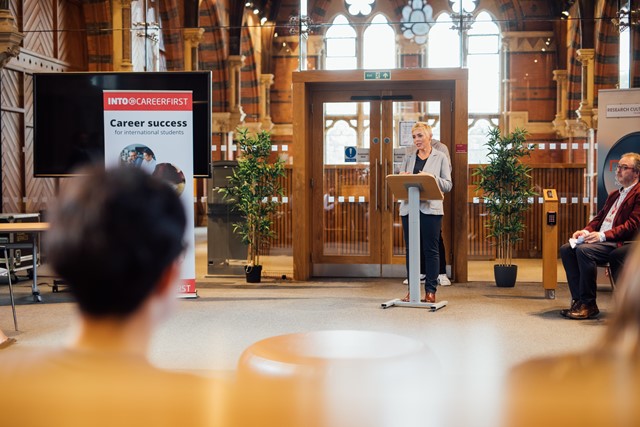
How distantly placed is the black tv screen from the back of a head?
21.8ft

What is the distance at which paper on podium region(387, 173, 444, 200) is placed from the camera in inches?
235

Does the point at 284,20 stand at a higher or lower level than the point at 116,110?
higher

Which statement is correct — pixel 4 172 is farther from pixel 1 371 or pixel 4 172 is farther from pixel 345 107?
pixel 1 371

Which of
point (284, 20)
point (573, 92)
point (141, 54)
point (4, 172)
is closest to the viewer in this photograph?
point (4, 172)

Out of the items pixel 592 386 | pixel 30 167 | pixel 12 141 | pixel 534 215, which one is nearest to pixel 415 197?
pixel 534 215

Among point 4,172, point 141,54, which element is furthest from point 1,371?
point 141,54

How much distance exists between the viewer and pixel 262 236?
29.0 feet

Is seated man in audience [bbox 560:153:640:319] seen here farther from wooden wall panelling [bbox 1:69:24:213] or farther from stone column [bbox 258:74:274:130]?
stone column [bbox 258:74:274:130]

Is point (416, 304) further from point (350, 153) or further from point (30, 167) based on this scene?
point (30, 167)

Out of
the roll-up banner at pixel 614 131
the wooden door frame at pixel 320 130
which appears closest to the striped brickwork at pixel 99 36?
the wooden door frame at pixel 320 130

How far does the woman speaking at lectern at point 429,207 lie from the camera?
21.4 feet

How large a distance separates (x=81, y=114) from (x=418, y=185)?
3477 millimetres

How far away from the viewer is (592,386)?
72cm

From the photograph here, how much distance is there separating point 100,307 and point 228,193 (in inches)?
317
